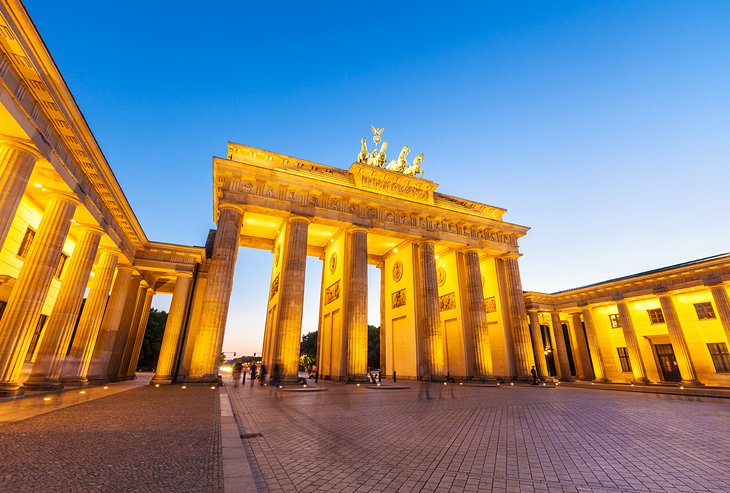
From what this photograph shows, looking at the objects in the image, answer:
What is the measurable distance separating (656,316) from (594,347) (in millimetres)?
6678

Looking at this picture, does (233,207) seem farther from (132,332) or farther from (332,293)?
(132,332)

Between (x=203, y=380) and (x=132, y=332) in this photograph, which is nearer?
(x=203, y=380)

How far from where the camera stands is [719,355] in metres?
27.8

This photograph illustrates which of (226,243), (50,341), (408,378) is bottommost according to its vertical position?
(408,378)

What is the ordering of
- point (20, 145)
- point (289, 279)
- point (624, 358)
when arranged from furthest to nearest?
1. point (624, 358)
2. point (289, 279)
3. point (20, 145)

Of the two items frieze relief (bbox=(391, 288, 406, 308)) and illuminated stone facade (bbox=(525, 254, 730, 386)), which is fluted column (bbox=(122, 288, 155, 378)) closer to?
frieze relief (bbox=(391, 288, 406, 308))

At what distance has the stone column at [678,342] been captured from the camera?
2730 cm

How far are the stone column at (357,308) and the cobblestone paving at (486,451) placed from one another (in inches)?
490

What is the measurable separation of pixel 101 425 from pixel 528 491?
7.98m

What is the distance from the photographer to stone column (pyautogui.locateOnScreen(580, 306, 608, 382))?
3462cm

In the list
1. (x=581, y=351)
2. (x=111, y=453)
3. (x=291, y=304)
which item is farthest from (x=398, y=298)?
(x=581, y=351)

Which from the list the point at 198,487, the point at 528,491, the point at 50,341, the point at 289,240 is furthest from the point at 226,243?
the point at 528,491

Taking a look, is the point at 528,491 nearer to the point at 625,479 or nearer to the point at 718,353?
the point at 625,479

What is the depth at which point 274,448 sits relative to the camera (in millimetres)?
5152
